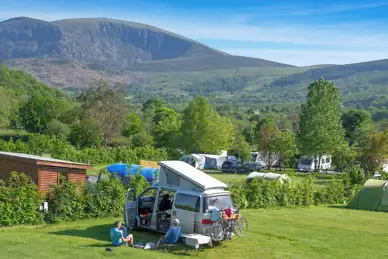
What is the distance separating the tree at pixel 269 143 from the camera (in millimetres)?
51438

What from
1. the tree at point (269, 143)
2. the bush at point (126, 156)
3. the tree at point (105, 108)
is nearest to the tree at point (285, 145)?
the tree at point (269, 143)

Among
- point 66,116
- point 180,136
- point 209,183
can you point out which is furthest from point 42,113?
point 209,183

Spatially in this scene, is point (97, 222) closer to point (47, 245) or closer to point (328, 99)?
point (47, 245)

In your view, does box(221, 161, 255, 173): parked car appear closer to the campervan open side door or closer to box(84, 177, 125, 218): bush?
box(84, 177, 125, 218): bush

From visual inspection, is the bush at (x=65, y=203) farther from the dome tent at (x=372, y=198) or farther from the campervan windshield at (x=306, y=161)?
the campervan windshield at (x=306, y=161)

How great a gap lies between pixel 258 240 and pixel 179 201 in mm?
3126

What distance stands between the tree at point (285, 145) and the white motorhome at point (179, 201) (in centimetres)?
3531

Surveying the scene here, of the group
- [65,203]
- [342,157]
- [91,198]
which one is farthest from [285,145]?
[65,203]

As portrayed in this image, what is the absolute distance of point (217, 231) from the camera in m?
15.0

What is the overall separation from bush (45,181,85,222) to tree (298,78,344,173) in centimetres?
3308

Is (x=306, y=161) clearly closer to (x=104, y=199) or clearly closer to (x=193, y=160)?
(x=193, y=160)

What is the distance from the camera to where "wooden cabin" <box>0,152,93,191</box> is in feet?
67.9

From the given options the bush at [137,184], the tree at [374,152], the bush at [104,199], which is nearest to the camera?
the bush at [104,199]

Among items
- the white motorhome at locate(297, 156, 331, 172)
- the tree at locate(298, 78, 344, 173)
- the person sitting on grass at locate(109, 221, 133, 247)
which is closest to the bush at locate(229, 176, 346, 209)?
the person sitting on grass at locate(109, 221, 133, 247)
